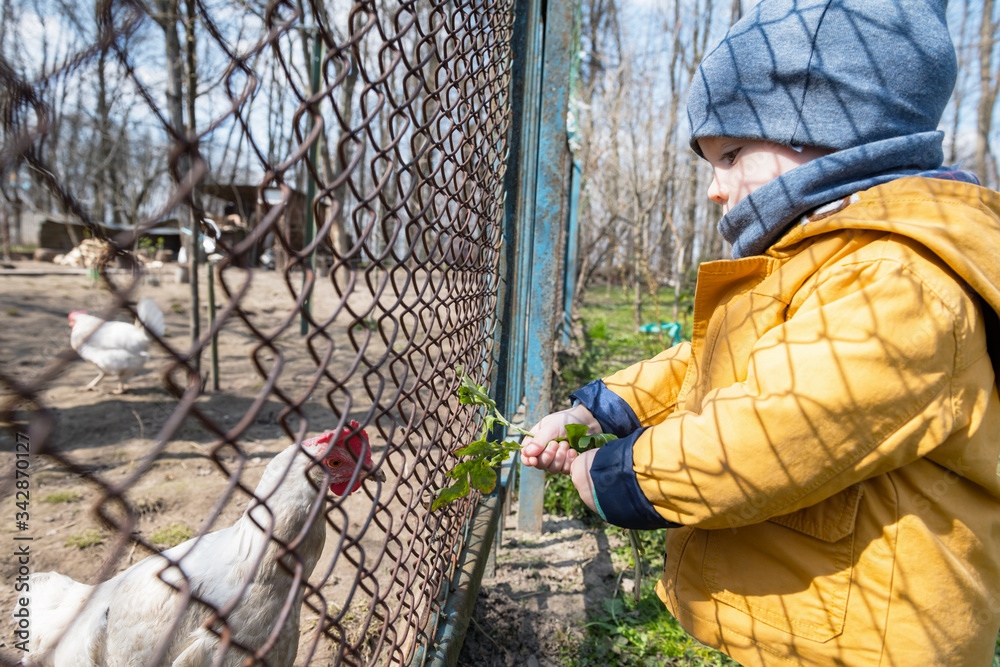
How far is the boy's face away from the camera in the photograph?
4.38 ft

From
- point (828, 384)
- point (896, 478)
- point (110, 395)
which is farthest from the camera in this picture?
point (110, 395)

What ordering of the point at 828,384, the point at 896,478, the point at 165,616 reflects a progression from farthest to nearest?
the point at 165,616 < the point at 896,478 < the point at 828,384

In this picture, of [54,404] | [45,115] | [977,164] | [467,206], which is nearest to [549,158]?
[467,206]

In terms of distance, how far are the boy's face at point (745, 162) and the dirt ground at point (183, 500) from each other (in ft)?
4.16

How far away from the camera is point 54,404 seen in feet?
16.7

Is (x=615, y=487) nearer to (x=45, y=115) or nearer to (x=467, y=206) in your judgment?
(x=467, y=206)

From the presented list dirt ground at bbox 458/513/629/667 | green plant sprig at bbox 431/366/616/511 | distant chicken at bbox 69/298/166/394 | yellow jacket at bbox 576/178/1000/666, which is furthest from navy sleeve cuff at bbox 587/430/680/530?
distant chicken at bbox 69/298/166/394

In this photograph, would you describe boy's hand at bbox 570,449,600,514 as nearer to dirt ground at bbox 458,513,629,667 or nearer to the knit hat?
the knit hat

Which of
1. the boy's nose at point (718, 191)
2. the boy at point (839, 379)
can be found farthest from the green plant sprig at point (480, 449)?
the boy's nose at point (718, 191)

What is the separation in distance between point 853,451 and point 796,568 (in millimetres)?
342

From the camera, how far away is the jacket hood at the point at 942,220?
1.06 meters

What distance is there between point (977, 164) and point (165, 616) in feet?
65.0

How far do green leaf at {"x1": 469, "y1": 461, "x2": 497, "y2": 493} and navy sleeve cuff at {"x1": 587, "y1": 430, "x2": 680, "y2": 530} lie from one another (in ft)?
1.13

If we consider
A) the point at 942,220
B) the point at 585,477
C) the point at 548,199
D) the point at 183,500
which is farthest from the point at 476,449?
the point at 183,500
